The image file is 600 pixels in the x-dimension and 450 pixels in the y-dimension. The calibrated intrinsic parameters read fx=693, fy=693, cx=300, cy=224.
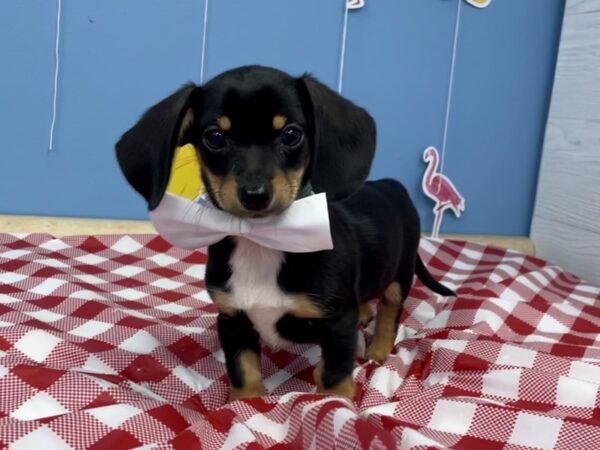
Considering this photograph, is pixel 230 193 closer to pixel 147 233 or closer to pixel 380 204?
pixel 380 204

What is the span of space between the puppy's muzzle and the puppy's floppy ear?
0.10 m

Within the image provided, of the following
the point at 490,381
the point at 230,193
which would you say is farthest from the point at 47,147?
the point at 490,381

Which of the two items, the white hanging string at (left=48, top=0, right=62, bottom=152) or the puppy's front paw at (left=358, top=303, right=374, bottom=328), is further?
the white hanging string at (left=48, top=0, right=62, bottom=152)

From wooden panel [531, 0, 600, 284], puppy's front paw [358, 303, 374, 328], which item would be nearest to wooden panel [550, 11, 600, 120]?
A: wooden panel [531, 0, 600, 284]

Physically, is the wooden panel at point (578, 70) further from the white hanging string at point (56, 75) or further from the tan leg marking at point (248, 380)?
the white hanging string at point (56, 75)

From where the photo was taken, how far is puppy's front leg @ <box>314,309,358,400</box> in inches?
44.8

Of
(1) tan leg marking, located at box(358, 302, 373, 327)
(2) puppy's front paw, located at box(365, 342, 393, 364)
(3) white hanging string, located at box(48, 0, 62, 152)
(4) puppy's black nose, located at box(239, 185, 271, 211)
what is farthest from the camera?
(3) white hanging string, located at box(48, 0, 62, 152)

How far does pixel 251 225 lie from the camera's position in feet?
3.50

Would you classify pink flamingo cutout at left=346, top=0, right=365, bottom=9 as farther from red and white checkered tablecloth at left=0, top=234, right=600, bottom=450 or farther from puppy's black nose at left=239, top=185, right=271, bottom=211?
puppy's black nose at left=239, top=185, right=271, bottom=211

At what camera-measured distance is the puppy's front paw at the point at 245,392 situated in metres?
1.17

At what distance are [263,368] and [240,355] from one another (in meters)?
0.17

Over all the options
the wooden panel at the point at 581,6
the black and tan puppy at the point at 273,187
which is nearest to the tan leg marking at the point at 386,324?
the black and tan puppy at the point at 273,187

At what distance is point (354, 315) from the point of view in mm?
Result: 1161

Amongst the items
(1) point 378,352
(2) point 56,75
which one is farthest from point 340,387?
(2) point 56,75
